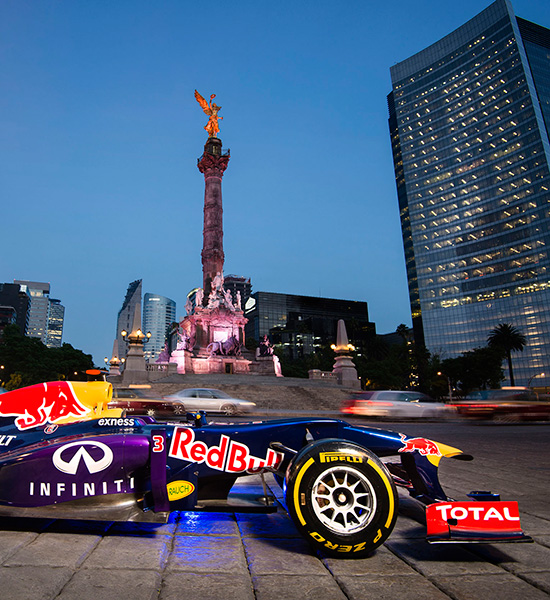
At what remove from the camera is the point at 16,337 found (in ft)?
153

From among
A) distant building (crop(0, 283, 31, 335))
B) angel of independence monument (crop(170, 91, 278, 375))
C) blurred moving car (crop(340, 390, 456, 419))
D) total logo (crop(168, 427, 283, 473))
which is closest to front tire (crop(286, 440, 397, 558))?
total logo (crop(168, 427, 283, 473))

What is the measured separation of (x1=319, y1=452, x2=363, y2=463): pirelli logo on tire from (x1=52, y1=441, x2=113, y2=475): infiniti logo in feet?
5.26

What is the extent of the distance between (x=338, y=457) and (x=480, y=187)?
4374 inches

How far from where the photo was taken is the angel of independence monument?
41.5 meters

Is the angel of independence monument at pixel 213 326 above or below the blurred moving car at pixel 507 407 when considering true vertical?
above

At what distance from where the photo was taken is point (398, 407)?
16.0 metres

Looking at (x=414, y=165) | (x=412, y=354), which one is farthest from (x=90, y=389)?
(x=414, y=165)

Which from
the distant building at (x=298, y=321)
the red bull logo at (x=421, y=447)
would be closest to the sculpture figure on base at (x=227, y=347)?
the red bull logo at (x=421, y=447)

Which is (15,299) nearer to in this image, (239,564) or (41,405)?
(41,405)

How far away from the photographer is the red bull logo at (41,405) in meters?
5.06

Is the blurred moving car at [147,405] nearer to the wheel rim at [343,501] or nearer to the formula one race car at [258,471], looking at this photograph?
the formula one race car at [258,471]

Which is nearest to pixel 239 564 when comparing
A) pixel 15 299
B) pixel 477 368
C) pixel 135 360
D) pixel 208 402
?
pixel 208 402

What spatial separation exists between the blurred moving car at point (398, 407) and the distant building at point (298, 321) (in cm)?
9822

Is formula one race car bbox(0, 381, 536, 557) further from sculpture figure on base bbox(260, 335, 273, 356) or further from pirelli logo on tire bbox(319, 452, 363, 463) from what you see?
sculpture figure on base bbox(260, 335, 273, 356)
